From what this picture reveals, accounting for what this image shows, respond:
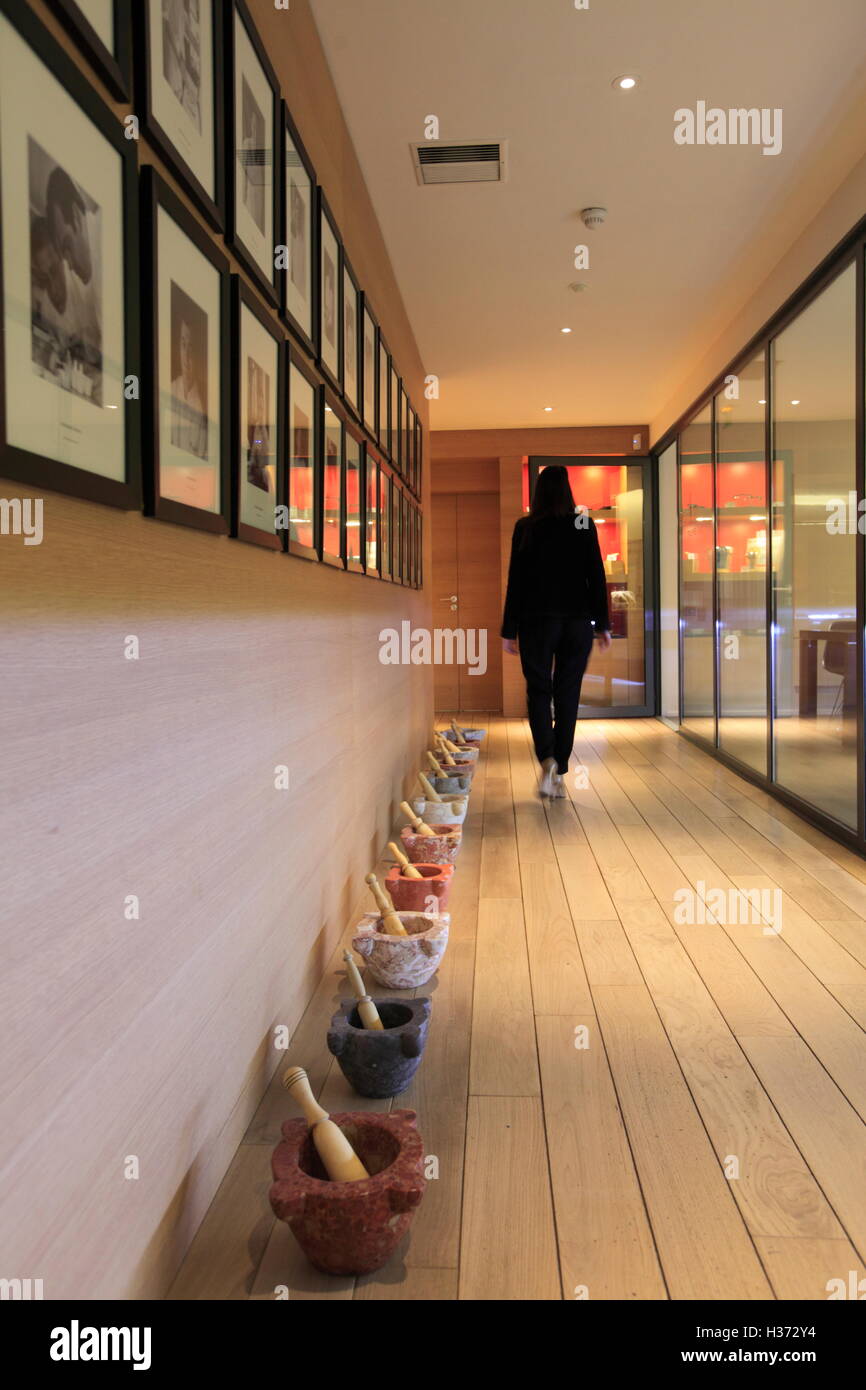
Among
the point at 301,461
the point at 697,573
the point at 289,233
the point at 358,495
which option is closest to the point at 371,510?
the point at 358,495

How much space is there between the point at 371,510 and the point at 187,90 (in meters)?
2.05

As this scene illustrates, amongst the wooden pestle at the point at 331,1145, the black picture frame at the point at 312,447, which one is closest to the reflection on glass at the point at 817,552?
the black picture frame at the point at 312,447

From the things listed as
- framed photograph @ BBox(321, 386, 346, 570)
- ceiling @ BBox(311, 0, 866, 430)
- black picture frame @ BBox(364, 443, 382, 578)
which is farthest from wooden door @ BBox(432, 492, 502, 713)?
framed photograph @ BBox(321, 386, 346, 570)

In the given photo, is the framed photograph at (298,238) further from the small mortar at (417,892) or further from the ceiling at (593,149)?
the small mortar at (417,892)

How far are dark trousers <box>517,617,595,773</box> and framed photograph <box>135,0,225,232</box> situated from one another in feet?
10.6

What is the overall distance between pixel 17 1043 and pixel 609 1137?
1039mm

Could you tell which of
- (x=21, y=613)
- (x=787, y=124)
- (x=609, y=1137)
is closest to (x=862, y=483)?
(x=787, y=124)

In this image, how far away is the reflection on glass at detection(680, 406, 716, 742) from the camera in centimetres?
586

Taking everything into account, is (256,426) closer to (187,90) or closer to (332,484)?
(187,90)

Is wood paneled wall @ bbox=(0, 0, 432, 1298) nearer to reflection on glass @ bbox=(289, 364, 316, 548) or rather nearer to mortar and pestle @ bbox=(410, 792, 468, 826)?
reflection on glass @ bbox=(289, 364, 316, 548)

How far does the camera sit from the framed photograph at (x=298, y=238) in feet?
6.48

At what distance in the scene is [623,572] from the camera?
812 centimetres

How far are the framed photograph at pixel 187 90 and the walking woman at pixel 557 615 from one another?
3.19 meters

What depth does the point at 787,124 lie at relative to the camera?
3.05 metres
